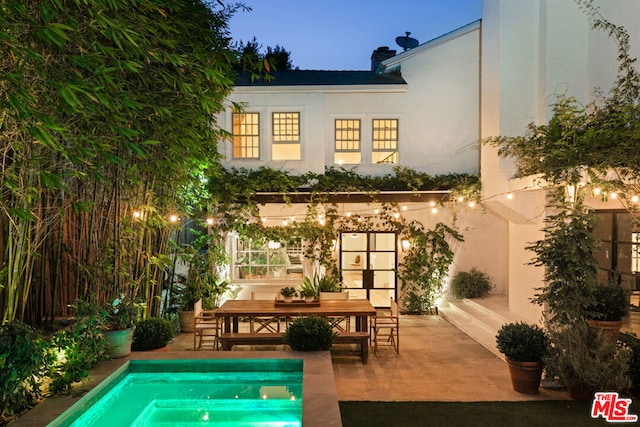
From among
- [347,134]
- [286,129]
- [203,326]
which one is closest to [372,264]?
[347,134]

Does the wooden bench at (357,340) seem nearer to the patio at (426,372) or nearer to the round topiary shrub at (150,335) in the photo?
the patio at (426,372)

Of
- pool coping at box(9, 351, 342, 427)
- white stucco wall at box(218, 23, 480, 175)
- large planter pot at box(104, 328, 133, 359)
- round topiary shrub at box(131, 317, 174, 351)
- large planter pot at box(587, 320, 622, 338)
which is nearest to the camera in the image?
pool coping at box(9, 351, 342, 427)

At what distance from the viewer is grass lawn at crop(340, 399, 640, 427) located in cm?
496

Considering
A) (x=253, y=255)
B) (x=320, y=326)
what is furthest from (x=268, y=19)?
(x=320, y=326)

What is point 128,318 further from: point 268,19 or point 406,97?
point 268,19

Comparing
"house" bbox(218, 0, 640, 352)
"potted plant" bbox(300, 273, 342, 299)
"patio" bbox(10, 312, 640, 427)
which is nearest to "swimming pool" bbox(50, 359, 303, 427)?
"patio" bbox(10, 312, 640, 427)

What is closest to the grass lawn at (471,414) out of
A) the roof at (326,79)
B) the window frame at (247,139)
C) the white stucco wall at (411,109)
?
the white stucco wall at (411,109)

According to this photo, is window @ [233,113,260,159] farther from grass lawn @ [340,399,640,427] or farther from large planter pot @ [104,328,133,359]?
grass lawn @ [340,399,640,427]

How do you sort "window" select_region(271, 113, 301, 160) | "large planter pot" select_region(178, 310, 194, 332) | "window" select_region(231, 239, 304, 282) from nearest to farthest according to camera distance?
"large planter pot" select_region(178, 310, 194, 332) < "window" select_region(271, 113, 301, 160) < "window" select_region(231, 239, 304, 282)

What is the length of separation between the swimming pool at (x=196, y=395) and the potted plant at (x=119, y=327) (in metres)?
0.24

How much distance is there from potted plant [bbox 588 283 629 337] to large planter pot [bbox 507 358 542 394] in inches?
44.5

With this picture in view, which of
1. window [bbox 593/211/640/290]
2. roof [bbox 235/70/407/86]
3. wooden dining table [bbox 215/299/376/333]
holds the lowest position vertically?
wooden dining table [bbox 215/299/376/333]

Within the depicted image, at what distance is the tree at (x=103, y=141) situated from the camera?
12.2 ft

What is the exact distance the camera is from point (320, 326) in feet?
21.0
